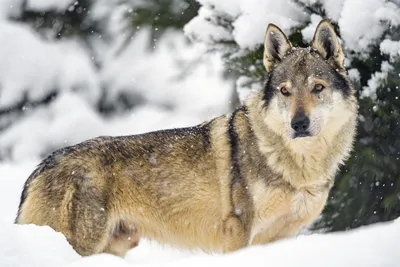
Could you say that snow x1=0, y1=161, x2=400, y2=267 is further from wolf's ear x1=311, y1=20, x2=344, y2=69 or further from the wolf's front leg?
wolf's ear x1=311, y1=20, x2=344, y2=69

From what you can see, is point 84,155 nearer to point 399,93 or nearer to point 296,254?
point 296,254

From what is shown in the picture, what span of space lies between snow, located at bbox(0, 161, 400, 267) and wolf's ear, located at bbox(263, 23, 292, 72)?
216 cm

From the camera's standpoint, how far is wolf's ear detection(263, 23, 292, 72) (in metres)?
5.12

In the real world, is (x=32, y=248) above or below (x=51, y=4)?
above

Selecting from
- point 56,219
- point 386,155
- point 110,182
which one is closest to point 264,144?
point 110,182

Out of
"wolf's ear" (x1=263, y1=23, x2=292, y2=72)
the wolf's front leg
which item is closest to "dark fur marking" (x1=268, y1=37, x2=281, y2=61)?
"wolf's ear" (x1=263, y1=23, x2=292, y2=72)

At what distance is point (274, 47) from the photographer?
5.19 metres

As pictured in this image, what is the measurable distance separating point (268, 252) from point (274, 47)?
252 cm

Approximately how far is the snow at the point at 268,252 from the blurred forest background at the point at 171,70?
3379 millimetres

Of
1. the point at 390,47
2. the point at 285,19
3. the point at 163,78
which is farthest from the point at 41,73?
the point at 390,47

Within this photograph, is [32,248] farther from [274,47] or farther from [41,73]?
[41,73]

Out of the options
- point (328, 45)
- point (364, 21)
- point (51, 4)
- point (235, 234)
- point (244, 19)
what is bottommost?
point (51, 4)

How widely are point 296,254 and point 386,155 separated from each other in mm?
3898

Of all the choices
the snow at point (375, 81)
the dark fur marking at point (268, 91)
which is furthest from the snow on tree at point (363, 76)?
the dark fur marking at point (268, 91)
